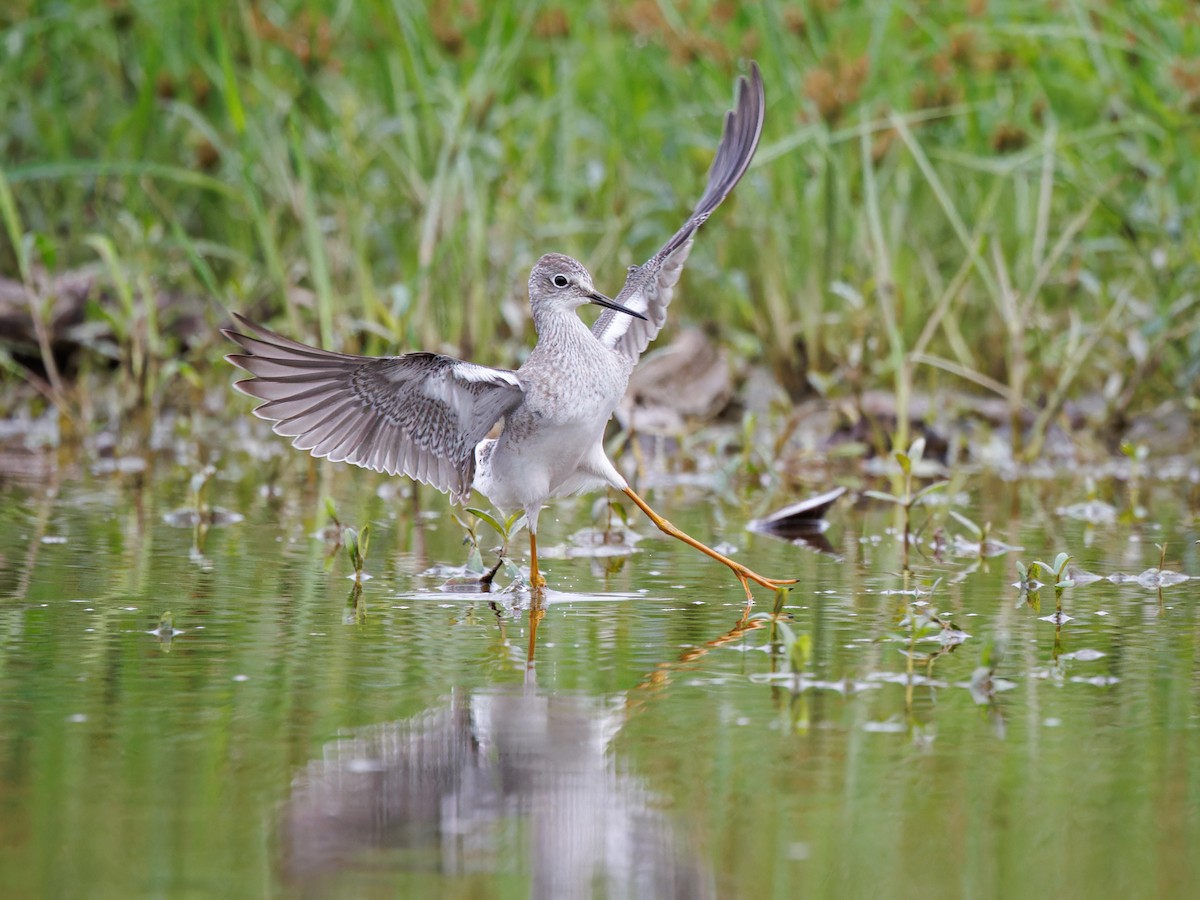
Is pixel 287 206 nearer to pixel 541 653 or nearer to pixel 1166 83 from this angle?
pixel 1166 83

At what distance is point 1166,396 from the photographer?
9.14 m

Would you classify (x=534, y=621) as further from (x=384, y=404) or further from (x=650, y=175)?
(x=650, y=175)

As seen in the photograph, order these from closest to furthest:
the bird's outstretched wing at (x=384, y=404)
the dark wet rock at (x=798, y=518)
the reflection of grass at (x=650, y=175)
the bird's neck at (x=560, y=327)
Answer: the bird's outstretched wing at (x=384, y=404) → the bird's neck at (x=560, y=327) → the dark wet rock at (x=798, y=518) → the reflection of grass at (x=650, y=175)

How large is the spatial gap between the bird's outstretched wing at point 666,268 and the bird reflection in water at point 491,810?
98.0 inches

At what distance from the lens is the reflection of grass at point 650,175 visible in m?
8.64

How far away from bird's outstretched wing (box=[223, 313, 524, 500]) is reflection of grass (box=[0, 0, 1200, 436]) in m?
2.73

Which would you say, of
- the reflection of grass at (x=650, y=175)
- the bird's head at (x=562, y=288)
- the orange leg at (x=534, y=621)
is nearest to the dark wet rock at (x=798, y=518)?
the bird's head at (x=562, y=288)

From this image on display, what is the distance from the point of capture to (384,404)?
550 cm

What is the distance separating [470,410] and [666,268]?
4.00 ft

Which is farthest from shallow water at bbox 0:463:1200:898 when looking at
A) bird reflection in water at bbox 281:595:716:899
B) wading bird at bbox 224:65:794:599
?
wading bird at bbox 224:65:794:599

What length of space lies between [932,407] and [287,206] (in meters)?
3.46

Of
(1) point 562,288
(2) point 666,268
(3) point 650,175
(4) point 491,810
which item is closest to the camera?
(4) point 491,810

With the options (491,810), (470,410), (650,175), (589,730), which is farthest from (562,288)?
(650,175)

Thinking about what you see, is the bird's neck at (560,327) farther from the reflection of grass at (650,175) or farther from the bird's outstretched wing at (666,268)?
the reflection of grass at (650,175)
